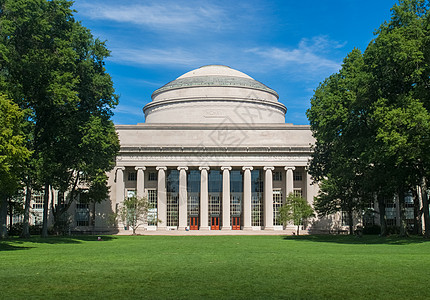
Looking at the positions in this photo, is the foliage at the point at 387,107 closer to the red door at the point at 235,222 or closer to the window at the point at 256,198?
the window at the point at 256,198

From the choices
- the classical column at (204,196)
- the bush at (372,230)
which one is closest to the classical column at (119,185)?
the classical column at (204,196)

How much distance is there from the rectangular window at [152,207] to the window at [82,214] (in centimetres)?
960

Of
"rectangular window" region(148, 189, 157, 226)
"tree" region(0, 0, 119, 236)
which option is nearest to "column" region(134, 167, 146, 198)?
"rectangular window" region(148, 189, 157, 226)

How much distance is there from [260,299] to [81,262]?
12265 mm

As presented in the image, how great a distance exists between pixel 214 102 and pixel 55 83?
5256 cm

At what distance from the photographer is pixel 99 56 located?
48.4 m

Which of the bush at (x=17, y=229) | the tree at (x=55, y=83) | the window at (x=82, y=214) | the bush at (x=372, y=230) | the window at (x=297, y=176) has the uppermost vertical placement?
the tree at (x=55, y=83)

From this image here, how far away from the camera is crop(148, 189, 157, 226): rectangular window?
75688mm

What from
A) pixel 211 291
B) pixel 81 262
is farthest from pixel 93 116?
pixel 211 291

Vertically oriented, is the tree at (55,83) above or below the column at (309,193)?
above

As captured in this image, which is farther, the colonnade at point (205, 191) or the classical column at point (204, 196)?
the classical column at point (204, 196)

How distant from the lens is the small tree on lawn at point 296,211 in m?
68.1

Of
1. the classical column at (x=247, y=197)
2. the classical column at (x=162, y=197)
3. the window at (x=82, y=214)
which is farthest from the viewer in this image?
the window at (x=82, y=214)

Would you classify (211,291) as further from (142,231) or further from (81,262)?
(142,231)
